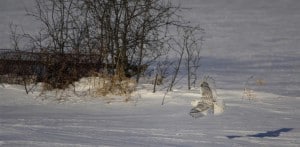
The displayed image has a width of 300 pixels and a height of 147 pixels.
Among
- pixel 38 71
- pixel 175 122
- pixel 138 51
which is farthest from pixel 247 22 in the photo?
pixel 175 122

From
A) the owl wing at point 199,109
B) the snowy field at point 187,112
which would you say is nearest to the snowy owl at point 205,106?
the owl wing at point 199,109

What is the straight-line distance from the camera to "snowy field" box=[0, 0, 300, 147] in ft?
23.2

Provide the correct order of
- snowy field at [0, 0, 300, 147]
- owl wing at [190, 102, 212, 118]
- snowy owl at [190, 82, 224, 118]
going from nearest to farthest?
snowy field at [0, 0, 300, 147], owl wing at [190, 102, 212, 118], snowy owl at [190, 82, 224, 118]

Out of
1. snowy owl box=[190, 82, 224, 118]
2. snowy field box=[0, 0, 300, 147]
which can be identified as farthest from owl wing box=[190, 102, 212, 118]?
snowy field box=[0, 0, 300, 147]

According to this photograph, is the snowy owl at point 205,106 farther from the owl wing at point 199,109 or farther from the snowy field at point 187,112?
the snowy field at point 187,112

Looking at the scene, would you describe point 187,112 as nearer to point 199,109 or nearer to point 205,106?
point 199,109

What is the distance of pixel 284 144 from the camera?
23.9 feet

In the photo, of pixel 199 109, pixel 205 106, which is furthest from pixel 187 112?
pixel 205 106

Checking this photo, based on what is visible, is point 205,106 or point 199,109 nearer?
point 199,109

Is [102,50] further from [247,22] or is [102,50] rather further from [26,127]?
[247,22]

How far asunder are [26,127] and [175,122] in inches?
104

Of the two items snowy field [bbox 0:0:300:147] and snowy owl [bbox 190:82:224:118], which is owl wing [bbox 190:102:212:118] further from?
snowy field [bbox 0:0:300:147]

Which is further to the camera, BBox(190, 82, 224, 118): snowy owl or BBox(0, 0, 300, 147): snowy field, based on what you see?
BBox(190, 82, 224, 118): snowy owl

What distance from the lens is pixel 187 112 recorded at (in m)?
9.84
